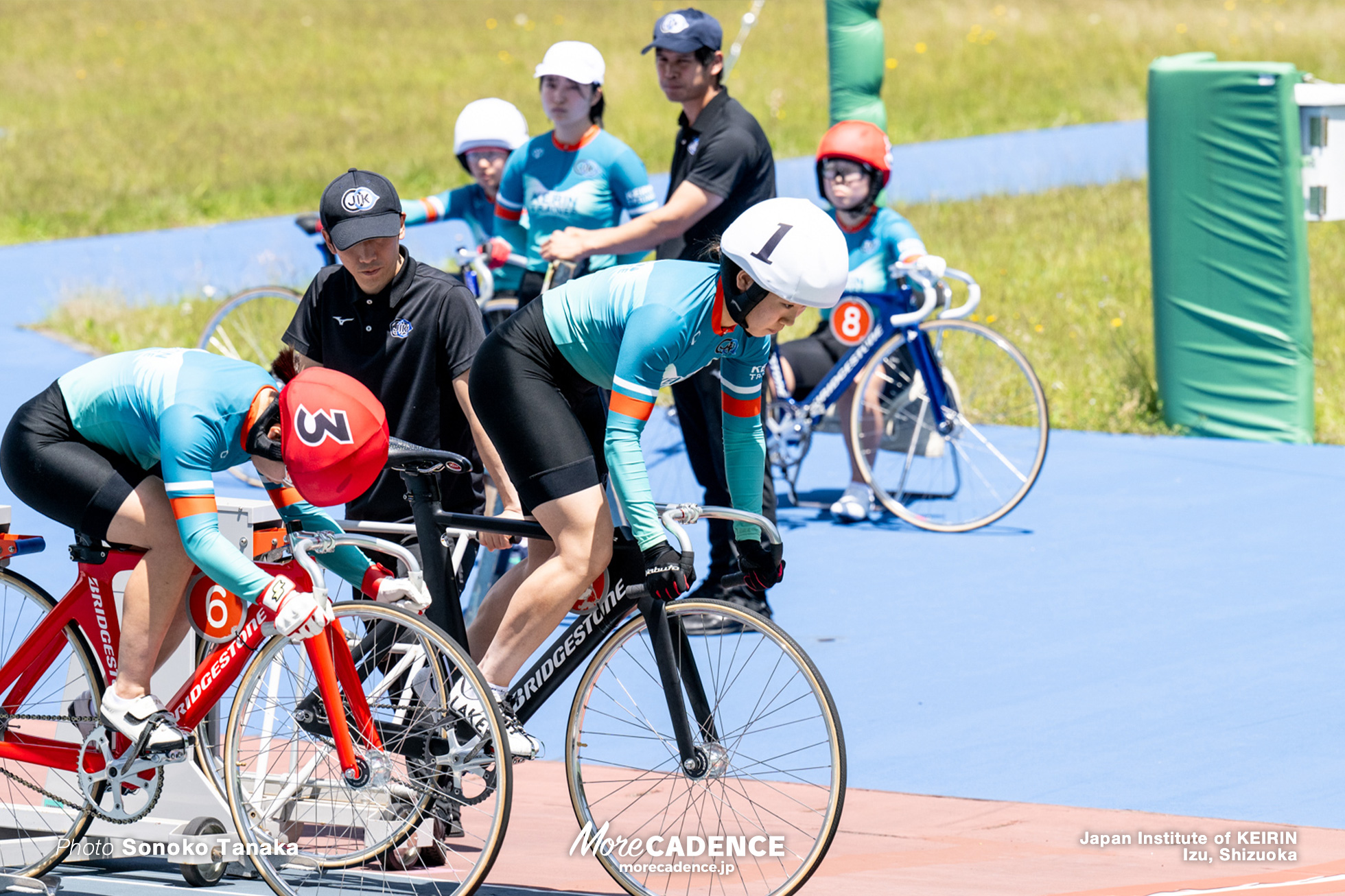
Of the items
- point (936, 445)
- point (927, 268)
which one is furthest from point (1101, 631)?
point (936, 445)

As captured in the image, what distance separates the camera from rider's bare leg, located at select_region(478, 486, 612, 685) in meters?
4.38

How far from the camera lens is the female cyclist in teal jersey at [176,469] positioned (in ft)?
13.4

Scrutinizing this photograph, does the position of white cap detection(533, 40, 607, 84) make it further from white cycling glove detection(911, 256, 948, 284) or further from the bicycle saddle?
the bicycle saddle

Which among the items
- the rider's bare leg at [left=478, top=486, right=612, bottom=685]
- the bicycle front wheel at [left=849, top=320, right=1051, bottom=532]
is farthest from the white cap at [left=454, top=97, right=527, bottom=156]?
the rider's bare leg at [left=478, top=486, right=612, bottom=685]

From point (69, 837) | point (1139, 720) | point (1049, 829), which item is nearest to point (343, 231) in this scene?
point (69, 837)

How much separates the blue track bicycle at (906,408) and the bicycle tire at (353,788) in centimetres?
368

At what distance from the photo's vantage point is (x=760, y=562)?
4.45 metres

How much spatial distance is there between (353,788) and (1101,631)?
3424mm

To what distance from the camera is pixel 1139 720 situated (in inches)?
229

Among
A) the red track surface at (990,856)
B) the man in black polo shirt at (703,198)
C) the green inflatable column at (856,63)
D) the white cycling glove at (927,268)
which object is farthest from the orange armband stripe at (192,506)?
the green inflatable column at (856,63)

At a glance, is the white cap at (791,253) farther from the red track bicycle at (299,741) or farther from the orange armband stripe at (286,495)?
the orange armband stripe at (286,495)

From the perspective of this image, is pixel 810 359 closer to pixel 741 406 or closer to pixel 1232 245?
pixel 1232 245

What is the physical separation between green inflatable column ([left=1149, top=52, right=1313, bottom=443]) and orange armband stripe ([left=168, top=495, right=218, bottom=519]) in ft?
22.3

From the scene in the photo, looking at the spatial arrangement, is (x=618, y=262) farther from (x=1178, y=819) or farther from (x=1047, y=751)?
(x=1178, y=819)
